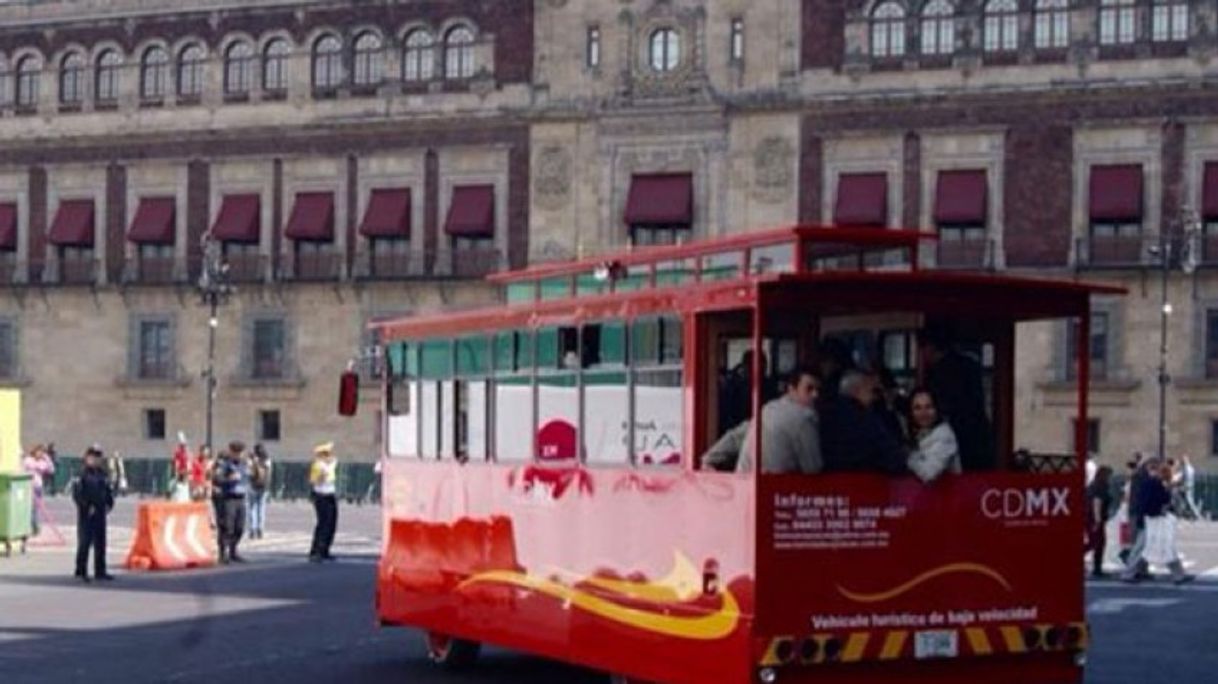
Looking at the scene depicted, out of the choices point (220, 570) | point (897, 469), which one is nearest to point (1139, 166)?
point (220, 570)

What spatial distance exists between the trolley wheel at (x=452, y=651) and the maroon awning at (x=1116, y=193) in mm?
40552

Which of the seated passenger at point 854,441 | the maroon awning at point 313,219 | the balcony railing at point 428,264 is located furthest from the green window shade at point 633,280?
the maroon awning at point 313,219

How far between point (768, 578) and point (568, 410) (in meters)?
3.40

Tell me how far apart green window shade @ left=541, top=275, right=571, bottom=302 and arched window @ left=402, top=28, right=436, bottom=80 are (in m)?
48.9

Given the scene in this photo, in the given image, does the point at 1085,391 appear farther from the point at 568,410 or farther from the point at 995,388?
the point at 568,410

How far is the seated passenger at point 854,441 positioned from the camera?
47.6 ft

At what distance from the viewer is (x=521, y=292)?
61.6ft

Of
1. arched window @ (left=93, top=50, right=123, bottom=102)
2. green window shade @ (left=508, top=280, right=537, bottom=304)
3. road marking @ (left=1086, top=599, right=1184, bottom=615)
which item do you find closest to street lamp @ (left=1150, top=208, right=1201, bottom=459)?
road marking @ (left=1086, top=599, right=1184, bottom=615)

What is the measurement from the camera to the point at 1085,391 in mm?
16094

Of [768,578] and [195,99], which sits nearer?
[768,578]

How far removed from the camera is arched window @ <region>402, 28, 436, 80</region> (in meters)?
66.6

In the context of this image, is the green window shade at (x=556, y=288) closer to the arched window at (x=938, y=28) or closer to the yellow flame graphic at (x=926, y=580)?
the yellow flame graphic at (x=926, y=580)

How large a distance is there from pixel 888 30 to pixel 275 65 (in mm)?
18538

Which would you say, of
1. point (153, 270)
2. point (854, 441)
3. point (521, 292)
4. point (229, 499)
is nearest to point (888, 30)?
point (153, 270)
